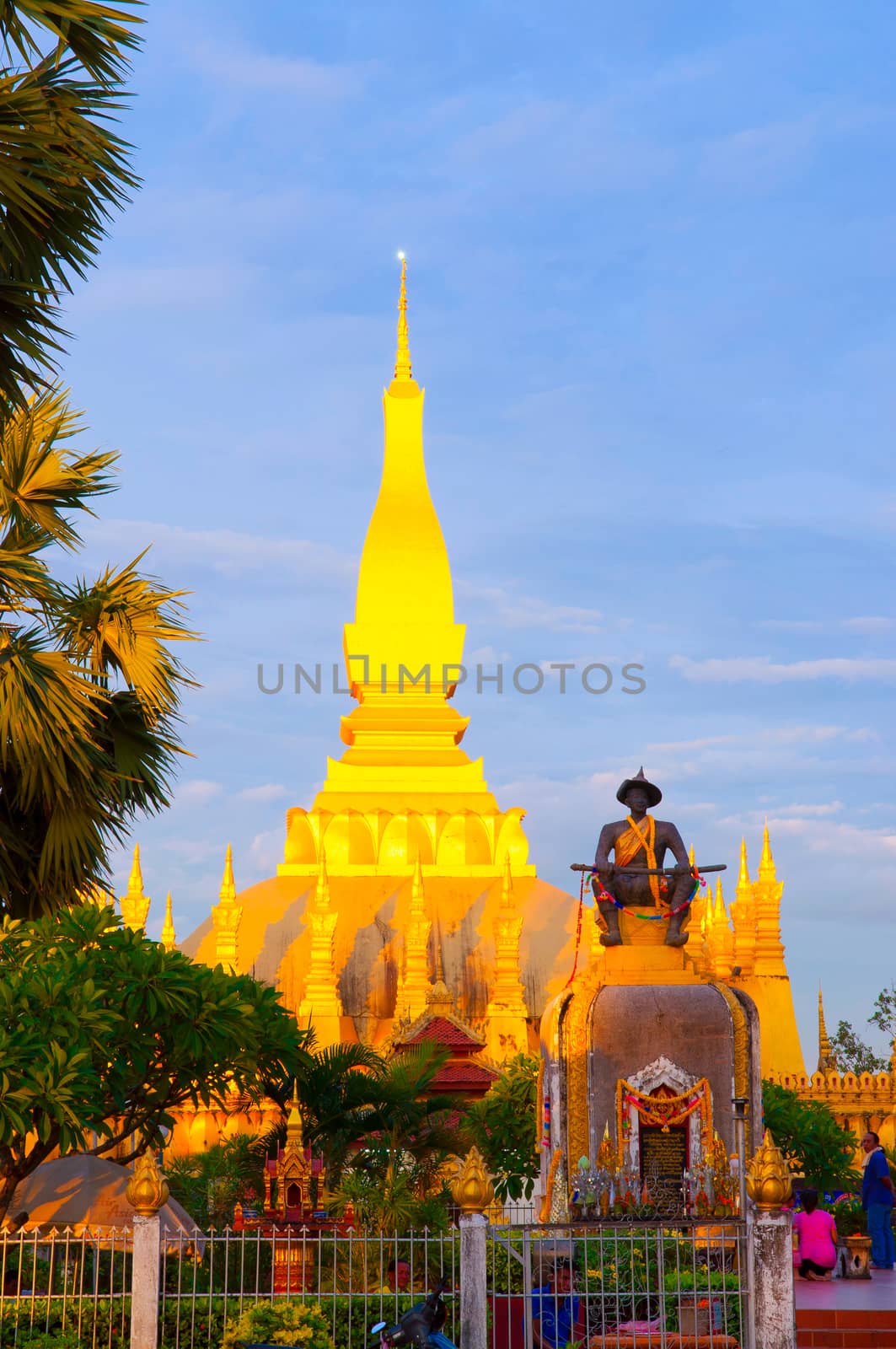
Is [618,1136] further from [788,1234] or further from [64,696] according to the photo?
[64,696]

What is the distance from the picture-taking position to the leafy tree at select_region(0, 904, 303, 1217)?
15337mm

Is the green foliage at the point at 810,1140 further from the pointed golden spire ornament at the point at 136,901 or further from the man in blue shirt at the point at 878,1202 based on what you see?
the pointed golden spire ornament at the point at 136,901

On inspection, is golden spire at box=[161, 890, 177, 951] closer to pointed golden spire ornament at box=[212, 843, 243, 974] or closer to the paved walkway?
pointed golden spire ornament at box=[212, 843, 243, 974]

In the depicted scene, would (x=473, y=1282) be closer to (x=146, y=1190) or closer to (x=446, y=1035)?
(x=146, y=1190)

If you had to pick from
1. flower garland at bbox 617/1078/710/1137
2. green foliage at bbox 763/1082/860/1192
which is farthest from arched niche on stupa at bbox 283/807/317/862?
flower garland at bbox 617/1078/710/1137

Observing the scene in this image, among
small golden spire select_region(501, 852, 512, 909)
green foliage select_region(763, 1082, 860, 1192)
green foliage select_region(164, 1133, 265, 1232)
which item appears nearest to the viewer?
green foliage select_region(164, 1133, 265, 1232)

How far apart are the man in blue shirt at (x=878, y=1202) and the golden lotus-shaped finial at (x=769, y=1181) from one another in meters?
5.44

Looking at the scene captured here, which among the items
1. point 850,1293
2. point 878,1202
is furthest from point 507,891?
point 850,1293

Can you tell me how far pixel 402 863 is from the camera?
44625 mm

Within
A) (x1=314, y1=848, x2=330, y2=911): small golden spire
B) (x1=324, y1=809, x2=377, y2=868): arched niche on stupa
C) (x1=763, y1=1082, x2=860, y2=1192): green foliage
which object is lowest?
(x1=763, y1=1082, x2=860, y2=1192): green foliage

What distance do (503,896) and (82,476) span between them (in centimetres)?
2538

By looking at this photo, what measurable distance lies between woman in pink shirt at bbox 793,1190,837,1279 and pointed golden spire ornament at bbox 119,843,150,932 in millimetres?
25434

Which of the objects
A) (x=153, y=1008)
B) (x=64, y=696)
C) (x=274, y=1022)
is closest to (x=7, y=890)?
(x=64, y=696)

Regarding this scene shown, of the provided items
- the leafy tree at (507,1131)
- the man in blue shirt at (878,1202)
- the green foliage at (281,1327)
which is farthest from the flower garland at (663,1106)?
the leafy tree at (507,1131)
